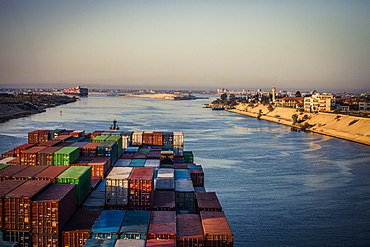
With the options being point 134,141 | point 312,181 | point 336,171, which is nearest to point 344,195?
point 312,181

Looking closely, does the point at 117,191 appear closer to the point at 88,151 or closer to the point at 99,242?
the point at 99,242

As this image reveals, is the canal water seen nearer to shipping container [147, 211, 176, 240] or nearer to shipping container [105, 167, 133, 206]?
shipping container [147, 211, 176, 240]

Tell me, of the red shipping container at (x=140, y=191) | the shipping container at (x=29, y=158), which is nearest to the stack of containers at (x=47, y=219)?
the red shipping container at (x=140, y=191)

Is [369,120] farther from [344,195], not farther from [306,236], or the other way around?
[306,236]

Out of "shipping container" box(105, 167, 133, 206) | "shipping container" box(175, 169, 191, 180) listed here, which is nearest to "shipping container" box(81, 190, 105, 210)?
"shipping container" box(105, 167, 133, 206)

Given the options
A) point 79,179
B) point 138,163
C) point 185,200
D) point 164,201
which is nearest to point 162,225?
point 164,201

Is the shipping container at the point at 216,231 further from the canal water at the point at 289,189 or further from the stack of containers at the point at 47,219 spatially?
the stack of containers at the point at 47,219
